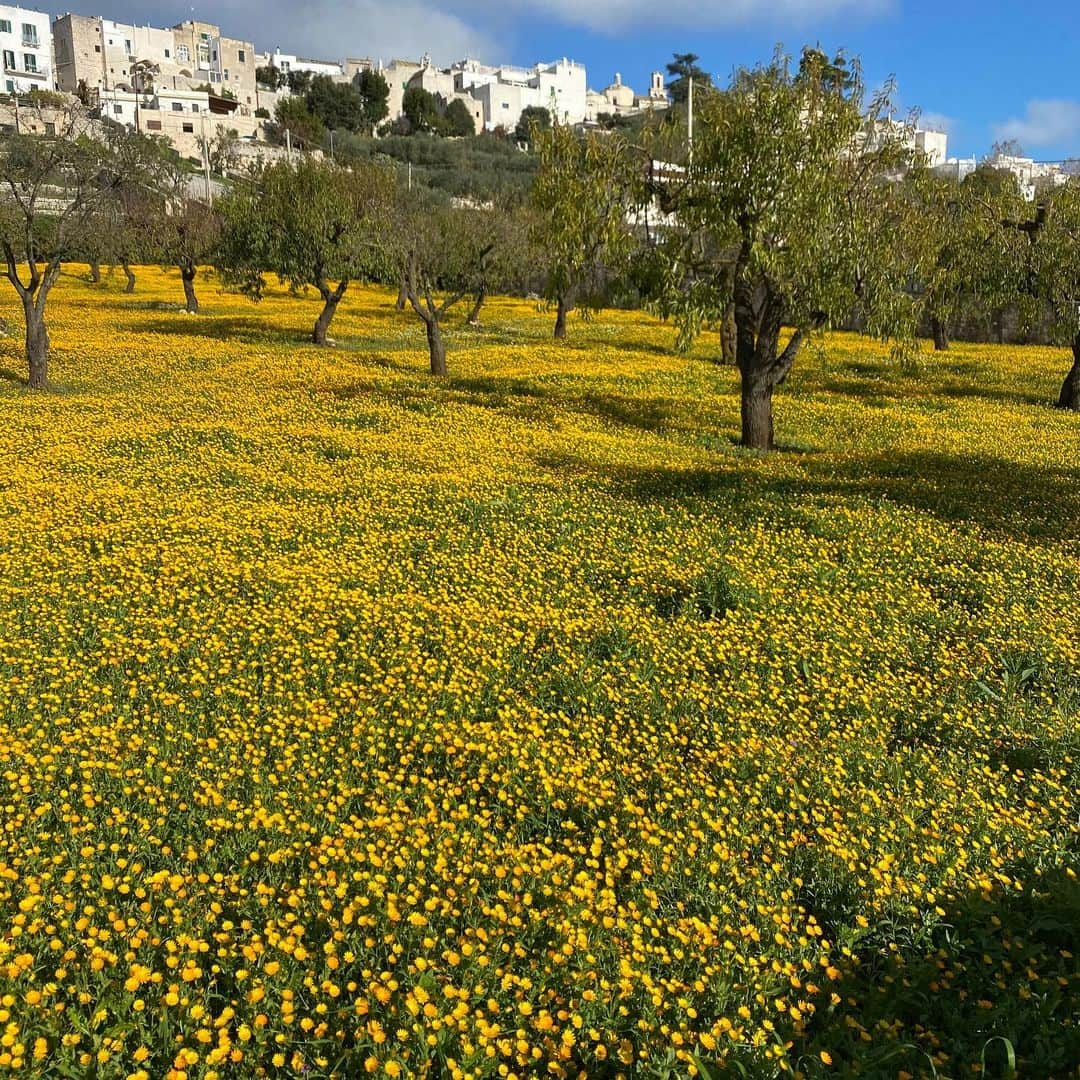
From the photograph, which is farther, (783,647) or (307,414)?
(307,414)

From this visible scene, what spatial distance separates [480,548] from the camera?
1100 centimetres

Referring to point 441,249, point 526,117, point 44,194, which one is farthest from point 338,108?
point 44,194

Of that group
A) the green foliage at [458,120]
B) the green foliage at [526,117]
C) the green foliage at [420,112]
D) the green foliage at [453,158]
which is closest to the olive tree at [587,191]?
the green foliage at [453,158]

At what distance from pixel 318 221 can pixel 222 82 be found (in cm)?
Answer: 14123

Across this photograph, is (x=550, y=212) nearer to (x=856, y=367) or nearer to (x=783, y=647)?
(x=783, y=647)

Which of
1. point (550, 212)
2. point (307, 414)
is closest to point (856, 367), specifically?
point (550, 212)

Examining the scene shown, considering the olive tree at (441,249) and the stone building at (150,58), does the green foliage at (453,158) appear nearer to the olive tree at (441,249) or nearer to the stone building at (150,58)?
the stone building at (150,58)

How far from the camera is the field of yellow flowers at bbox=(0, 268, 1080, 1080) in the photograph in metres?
4.09

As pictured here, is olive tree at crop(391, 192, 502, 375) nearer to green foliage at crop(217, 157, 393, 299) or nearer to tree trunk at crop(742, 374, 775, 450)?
green foliage at crop(217, 157, 393, 299)

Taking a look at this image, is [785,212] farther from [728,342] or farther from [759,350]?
[728,342]

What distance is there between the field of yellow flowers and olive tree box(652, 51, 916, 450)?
183 inches

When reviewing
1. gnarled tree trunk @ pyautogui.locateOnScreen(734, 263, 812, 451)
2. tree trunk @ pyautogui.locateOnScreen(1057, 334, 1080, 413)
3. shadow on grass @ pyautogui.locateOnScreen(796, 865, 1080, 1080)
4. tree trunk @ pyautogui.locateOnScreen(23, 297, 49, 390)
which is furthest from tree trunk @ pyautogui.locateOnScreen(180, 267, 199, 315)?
shadow on grass @ pyautogui.locateOnScreen(796, 865, 1080, 1080)

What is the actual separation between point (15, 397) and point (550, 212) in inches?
562

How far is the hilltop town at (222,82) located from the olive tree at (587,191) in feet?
295
